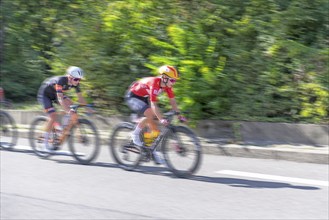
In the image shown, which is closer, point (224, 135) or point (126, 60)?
point (224, 135)

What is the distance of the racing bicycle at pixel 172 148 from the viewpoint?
830 centimetres

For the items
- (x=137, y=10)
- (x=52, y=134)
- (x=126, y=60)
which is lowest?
(x=52, y=134)

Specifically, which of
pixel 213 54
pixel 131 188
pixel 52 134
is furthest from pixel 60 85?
pixel 213 54

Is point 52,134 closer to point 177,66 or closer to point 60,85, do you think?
point 60,85

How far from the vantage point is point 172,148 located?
8438 mm

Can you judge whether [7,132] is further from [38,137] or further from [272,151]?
[272,151]

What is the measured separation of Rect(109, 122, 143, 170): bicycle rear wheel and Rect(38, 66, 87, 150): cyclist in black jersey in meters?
0.95

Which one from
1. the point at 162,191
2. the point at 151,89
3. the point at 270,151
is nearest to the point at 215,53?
the point at 270,151

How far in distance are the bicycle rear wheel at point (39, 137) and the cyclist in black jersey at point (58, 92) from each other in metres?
0.10

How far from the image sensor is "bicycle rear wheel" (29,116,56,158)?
10.1 metres

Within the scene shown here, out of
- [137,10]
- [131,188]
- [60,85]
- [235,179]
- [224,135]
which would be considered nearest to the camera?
[131,188]

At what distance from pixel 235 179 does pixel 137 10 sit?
534 cm

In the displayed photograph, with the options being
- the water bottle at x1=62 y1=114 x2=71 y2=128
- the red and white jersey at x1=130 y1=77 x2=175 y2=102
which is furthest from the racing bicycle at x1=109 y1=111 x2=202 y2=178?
the water bottle at x1=62 y1=114 x2=71 y2=128

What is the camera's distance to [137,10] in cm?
1212
